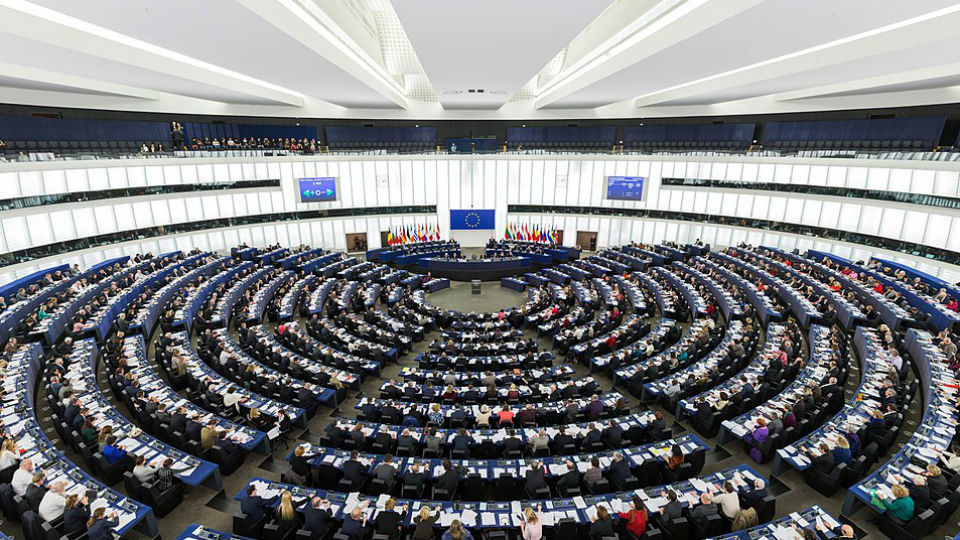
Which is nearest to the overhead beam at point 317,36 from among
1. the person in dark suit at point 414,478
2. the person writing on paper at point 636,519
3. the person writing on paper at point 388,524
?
the person in dark suit at point 414,478

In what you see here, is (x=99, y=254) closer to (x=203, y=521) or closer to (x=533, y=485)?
(x=203, y=521)

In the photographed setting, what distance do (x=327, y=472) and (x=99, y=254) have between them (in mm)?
26869

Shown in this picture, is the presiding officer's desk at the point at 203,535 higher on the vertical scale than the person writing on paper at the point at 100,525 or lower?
lower

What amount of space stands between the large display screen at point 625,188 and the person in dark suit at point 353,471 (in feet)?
104

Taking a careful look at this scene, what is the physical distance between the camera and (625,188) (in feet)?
117

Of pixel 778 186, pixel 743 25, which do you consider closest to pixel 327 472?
pixel 743 25

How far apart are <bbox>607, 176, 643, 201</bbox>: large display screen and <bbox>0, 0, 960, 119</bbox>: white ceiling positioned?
8479 millimetres

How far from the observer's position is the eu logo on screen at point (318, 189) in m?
34.6

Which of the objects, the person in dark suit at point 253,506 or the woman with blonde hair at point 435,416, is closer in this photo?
the person in dark suit at point 253,506

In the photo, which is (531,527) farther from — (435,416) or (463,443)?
(435,416)

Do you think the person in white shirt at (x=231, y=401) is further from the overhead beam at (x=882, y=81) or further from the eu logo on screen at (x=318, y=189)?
the overhead beam at (x=882, y=81)

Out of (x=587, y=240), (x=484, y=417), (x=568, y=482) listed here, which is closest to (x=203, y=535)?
(x=484, y=417)

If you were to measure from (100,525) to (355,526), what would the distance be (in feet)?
13.8

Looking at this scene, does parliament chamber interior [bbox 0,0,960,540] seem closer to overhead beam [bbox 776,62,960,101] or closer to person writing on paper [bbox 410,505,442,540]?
person writing on paper [bbox 410,505,442,540]
